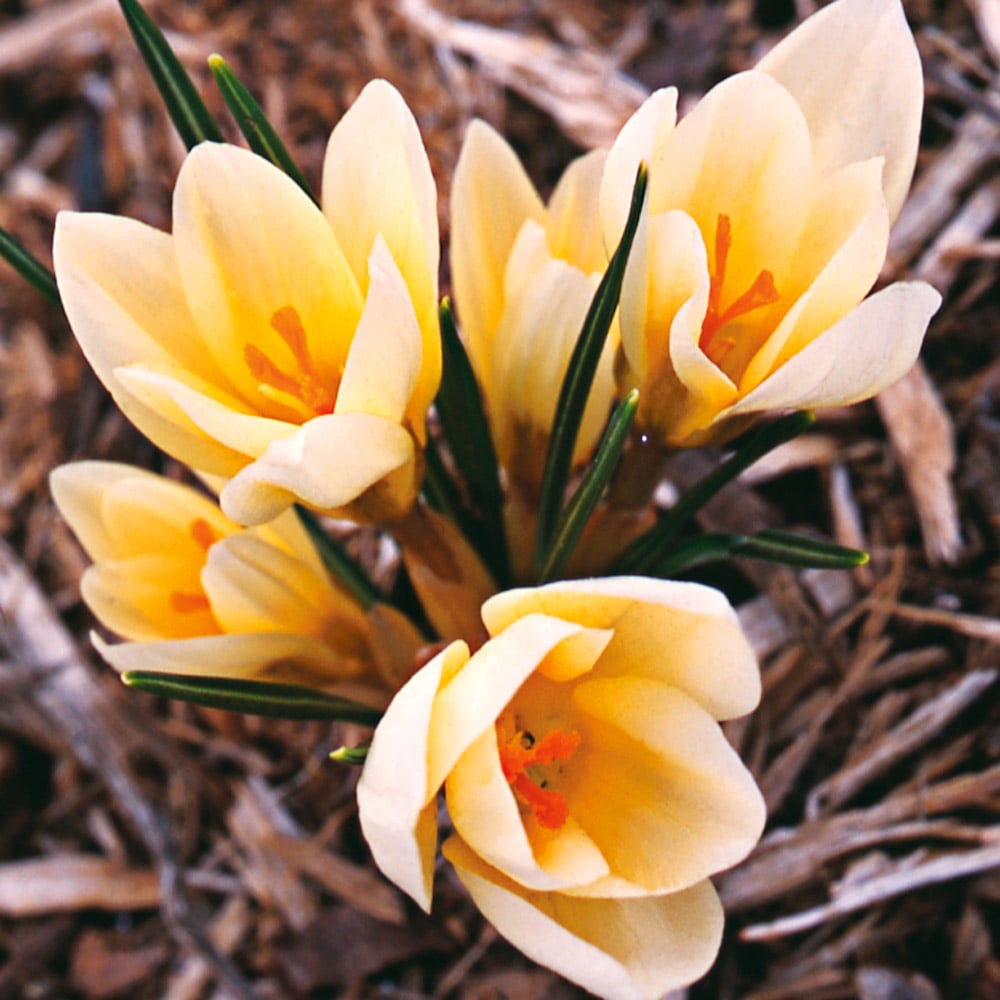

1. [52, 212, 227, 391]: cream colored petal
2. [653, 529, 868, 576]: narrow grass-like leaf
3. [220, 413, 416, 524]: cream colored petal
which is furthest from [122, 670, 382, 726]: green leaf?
[653, 529, 868, 576]: narrow grass-like leaf

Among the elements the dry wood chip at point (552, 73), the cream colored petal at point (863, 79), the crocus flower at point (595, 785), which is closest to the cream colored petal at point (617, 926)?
the crocus flower at point (595, 785)

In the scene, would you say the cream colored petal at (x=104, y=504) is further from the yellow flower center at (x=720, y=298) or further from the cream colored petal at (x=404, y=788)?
the yellow flower center at (x=720, y=298)

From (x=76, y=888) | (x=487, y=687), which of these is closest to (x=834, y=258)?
(x=487, y=687)

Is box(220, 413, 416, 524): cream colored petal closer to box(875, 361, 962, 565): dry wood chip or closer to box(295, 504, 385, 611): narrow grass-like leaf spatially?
box(295, 504, 385, 611): narrow grass-like leaf

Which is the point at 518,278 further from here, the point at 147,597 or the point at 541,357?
the point at 147,597

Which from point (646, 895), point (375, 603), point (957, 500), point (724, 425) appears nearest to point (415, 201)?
point (724, 425)

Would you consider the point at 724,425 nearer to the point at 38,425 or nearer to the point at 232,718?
the point at 232,718
